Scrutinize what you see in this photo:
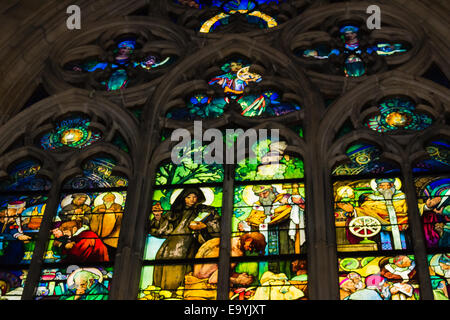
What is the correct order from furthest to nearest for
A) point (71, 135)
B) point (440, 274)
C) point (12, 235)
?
point (71, 135) → point (12, 235) → point (440, 274)

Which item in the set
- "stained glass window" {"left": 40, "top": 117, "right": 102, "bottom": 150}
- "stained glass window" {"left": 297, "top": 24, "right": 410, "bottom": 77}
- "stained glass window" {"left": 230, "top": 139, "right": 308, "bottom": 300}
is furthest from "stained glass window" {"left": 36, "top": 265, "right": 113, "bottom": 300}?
"stained glass window" {"left": 297, "top": 24, "right": 410, "bottom": 77}

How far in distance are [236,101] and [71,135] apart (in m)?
1.99

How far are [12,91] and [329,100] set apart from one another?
3.86 metres

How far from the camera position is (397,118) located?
9711mm

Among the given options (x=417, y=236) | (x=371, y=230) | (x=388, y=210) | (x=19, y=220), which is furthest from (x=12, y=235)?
(x=417, y=236)

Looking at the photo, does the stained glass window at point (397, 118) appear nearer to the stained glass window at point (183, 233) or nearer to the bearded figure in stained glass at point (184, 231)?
the stained glass window at point (183, 233)

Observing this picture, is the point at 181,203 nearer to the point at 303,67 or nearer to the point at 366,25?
the point at 303,67

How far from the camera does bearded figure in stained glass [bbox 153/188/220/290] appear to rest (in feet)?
27.6

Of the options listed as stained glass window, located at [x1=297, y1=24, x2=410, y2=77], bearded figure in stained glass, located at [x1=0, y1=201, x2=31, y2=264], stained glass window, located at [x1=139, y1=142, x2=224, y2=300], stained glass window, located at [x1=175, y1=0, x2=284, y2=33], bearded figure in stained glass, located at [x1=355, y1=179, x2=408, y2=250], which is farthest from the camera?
stained glass window, located at [x1=175, y1=0, x2=284, y2=33]

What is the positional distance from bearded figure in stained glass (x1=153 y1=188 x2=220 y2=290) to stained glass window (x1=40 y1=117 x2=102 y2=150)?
59.5 inches

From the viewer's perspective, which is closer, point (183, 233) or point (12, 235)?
point (183, 233)

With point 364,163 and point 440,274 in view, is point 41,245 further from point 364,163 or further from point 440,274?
point 440,274

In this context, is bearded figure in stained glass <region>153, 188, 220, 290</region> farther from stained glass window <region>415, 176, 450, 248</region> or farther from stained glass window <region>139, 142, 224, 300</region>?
stained glass window <region>415, 176, 450, 248</region>

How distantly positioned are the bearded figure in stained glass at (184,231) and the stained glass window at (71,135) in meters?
1.51
